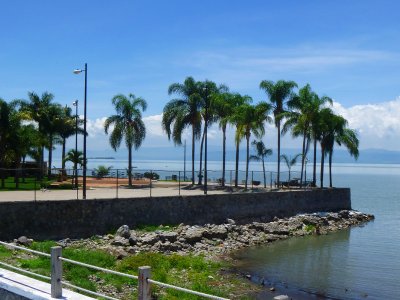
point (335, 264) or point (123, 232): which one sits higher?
point (123, 232)

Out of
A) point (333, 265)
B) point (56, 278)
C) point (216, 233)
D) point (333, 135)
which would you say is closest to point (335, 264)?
point (333, 265)

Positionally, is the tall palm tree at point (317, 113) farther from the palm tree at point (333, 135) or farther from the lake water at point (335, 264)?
A: the lake water at point (335, 264)

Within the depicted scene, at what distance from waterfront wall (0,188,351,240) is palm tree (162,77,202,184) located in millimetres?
12469

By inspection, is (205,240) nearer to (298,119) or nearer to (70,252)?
(70,252)

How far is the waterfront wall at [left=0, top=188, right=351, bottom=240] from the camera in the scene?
2677cm

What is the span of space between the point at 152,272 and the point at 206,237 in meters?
10.9

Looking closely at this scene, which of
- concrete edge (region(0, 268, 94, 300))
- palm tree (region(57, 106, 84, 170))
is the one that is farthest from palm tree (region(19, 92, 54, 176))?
concrete edge (region(0, 268, 94, 300))

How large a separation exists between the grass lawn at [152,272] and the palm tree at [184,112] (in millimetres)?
26810

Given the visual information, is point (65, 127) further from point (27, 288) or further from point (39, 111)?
point (27, 288)

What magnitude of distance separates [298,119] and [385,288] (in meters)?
31.4

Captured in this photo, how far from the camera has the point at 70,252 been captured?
22375mm

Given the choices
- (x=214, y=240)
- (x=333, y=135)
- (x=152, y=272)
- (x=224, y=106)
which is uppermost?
(x=224, y=106)

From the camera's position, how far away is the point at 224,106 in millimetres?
50969

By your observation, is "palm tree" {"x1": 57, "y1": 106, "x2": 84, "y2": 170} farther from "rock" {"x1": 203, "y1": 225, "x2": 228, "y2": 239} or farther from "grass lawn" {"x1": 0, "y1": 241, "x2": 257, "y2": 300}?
"grass lawn" {"x1": 0, "y1": 241, "x2": 257, "y2": 300}
